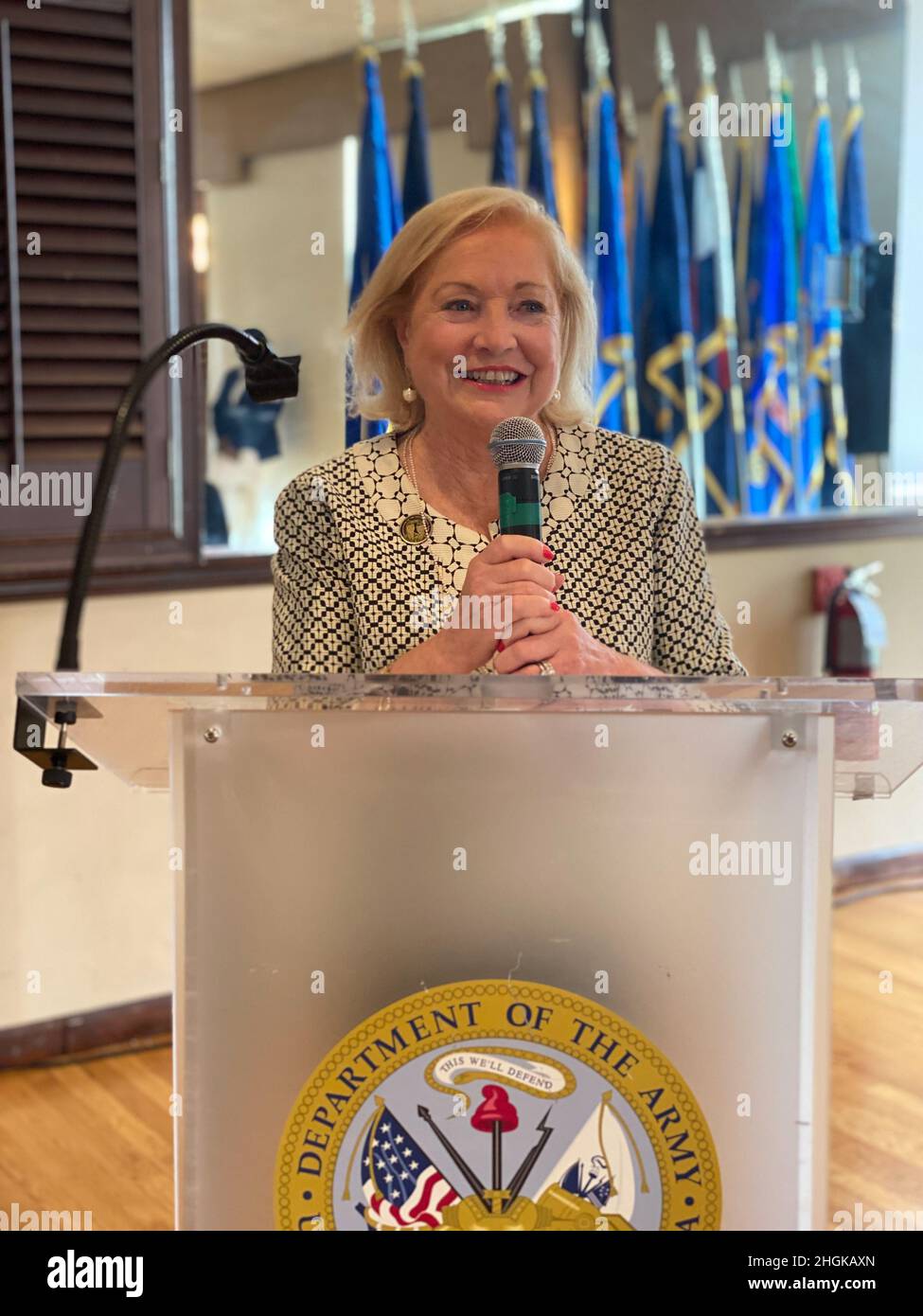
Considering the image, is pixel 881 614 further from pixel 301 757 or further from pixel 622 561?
pixel 301 757

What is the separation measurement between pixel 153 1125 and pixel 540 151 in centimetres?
231

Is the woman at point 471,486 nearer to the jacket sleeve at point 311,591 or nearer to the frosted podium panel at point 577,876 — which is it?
the jacket sleeve at point 311,591

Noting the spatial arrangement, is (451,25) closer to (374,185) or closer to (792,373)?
(374,185)

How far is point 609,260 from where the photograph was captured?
3518 millimetres

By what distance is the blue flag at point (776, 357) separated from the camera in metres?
3.73

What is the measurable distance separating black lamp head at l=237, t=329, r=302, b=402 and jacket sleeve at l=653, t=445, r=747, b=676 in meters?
0.41

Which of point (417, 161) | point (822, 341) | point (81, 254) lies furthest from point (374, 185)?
point (822, 341)

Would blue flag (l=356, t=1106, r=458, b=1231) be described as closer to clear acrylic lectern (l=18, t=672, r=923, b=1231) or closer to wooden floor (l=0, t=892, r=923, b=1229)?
clear acrylic lectern (l=18, t=672, r=923, b=1231)

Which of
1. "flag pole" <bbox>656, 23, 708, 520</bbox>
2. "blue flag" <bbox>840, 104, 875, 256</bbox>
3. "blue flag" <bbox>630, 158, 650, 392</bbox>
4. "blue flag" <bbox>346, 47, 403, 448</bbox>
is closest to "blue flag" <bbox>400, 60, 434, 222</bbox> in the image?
"blue flag" <bbox>346, 47, 403, 448</bbox>

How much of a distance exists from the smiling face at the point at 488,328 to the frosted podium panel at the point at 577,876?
1.68ft

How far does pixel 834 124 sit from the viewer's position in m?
3.87

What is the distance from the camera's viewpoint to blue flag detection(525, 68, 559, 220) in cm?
334

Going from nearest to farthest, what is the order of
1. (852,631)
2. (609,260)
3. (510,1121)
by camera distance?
1. (510,1121)
2. (609,260)
3. (852,631)

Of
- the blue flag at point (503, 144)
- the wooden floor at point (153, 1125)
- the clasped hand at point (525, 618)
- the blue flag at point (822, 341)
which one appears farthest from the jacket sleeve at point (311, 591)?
the blue flag at point (822, 341)
